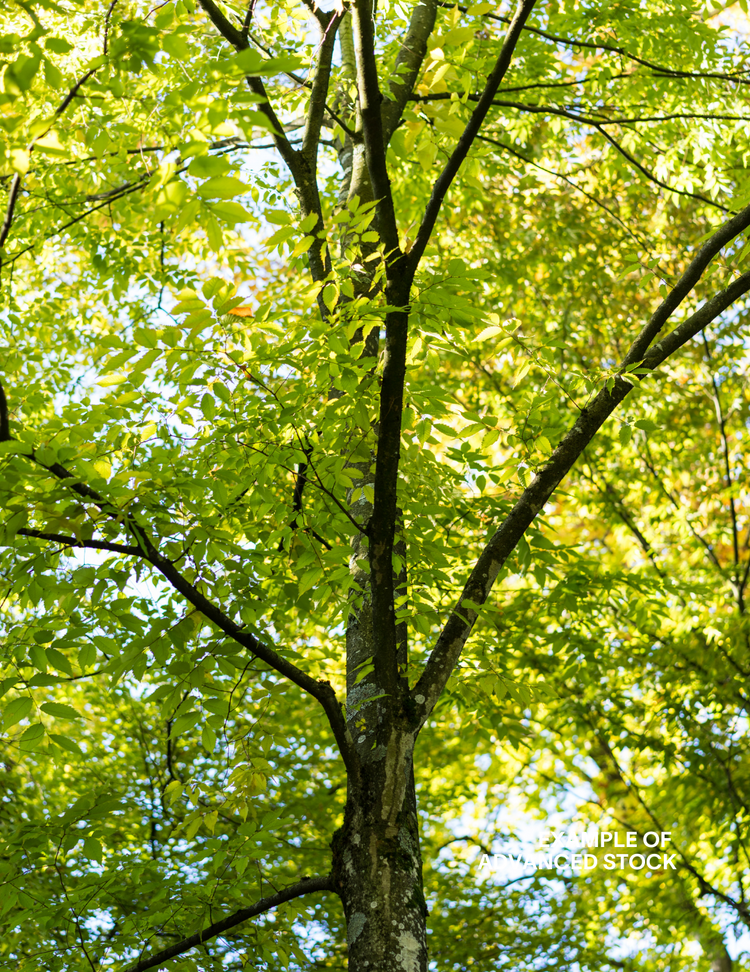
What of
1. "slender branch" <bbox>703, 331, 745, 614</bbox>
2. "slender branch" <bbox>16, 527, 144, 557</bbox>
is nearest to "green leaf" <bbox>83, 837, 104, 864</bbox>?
"slender branch" <bbox>16, 527, 144, 557</bbox>

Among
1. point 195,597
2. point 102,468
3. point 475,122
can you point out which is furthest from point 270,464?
point 475,122

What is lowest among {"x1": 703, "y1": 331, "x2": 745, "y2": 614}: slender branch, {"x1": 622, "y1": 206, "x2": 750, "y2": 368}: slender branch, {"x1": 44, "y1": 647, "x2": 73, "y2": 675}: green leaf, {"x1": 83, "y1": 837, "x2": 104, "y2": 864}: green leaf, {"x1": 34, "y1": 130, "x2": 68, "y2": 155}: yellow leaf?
{"x1": 83, "y1": 837, "x2": 104, "y2": 864}: green leaf

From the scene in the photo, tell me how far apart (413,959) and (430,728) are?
3348mm

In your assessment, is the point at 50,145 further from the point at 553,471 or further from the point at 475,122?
the point at 553,471

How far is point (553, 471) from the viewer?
2.88m

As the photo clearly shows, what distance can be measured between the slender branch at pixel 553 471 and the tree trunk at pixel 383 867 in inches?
9.7

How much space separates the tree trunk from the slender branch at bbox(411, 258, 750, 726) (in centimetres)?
25

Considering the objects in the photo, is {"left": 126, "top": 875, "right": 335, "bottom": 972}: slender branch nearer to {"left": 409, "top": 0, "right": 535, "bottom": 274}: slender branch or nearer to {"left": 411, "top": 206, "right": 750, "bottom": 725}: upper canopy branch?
{"left": 411, "top": 206, "right": 750, "bottom": 725}: upper canopy branch

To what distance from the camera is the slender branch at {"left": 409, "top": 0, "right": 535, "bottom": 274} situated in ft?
7.05

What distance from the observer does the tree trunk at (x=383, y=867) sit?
7.85 ft

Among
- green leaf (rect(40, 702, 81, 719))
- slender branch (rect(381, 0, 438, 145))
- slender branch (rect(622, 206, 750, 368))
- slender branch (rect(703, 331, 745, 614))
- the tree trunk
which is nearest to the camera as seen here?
green leaf (rect(40, 702, 81, 719))

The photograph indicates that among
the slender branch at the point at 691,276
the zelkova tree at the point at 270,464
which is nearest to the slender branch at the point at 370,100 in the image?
the zelkova tree at the point at 270,464

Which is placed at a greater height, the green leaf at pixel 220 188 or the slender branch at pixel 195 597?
the green leaf at pixel 220 188

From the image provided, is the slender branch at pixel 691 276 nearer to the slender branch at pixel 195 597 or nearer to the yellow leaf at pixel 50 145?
the slender branch at pixel 195 597
